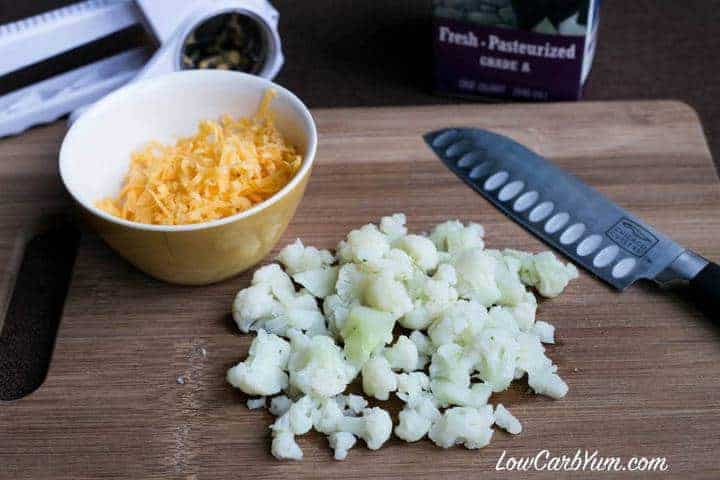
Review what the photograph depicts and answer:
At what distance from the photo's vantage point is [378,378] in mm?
1361

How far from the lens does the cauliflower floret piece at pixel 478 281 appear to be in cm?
149

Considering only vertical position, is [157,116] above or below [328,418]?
above

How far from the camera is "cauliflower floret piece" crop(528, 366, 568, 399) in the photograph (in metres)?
1.39

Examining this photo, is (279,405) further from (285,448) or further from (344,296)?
(344,296)

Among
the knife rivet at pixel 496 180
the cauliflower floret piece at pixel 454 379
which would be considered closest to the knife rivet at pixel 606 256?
the knife rivet at pixel 496 180

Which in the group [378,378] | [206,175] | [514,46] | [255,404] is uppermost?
[514,46]

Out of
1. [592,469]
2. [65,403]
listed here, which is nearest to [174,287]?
[65,403]

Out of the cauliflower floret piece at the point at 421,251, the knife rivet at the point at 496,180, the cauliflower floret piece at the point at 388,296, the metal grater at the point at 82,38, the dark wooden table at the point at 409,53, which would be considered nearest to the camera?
the cauliflower floret piece at the point at 388,296

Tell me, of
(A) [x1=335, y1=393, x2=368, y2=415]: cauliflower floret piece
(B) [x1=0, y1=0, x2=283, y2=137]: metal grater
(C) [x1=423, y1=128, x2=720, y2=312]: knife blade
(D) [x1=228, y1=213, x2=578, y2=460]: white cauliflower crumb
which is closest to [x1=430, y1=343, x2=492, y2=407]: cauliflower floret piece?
(D) [x1=228, y1=213, x2=578, y2=460]: white cauliflower crumb

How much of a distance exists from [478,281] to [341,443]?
0.37 meters

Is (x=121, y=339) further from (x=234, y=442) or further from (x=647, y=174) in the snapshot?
(x=647, y=174)

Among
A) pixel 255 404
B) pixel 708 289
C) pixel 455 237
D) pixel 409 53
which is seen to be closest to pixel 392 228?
pixel 455 237

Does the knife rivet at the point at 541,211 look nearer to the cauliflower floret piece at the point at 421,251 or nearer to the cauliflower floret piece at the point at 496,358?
the cauliflower floret piece at the point at 421,251

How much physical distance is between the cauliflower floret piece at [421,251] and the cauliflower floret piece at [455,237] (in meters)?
0.05
